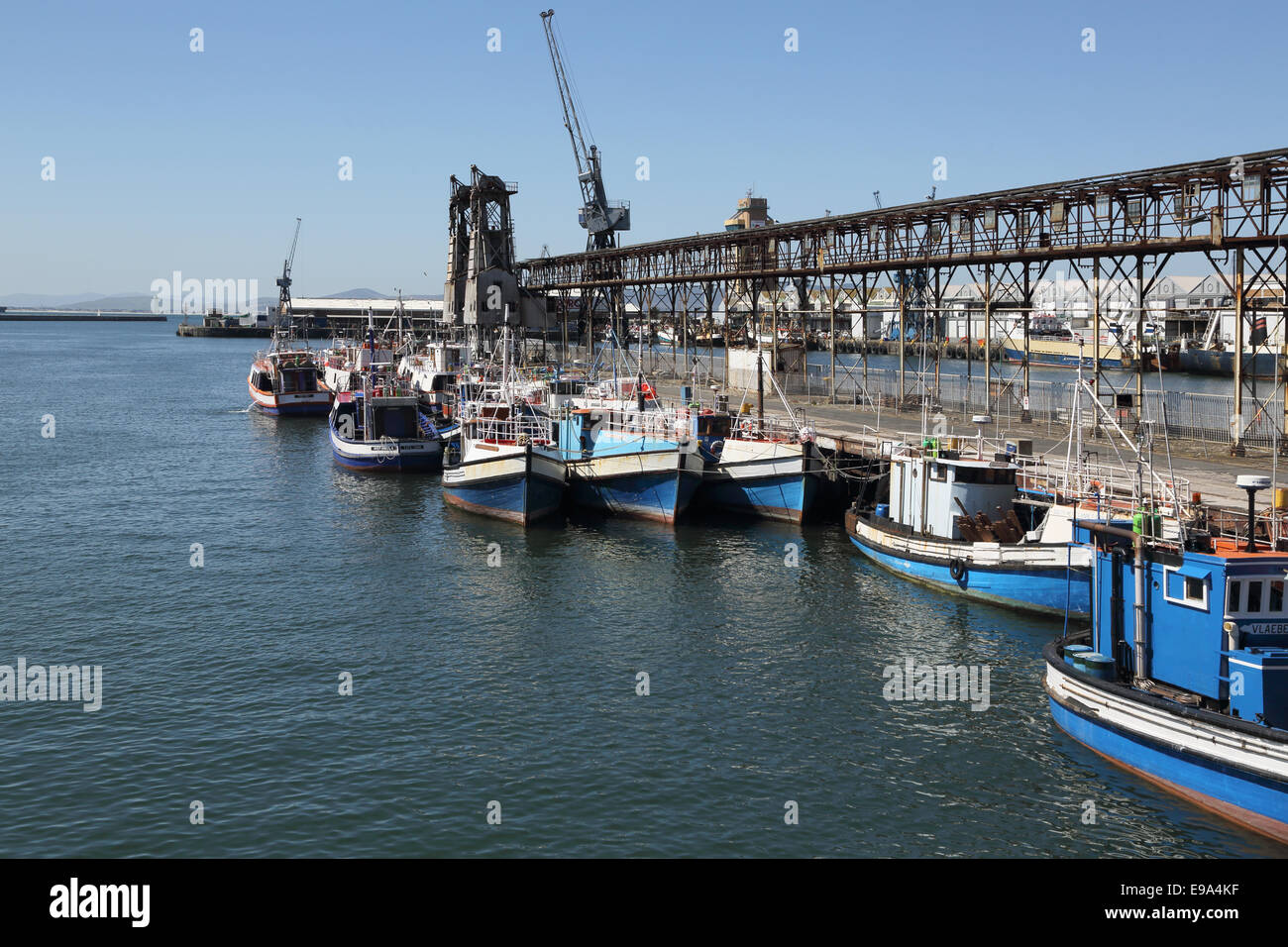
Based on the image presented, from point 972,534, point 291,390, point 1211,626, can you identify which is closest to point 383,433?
point 291,390

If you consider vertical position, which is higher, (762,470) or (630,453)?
(630,453)

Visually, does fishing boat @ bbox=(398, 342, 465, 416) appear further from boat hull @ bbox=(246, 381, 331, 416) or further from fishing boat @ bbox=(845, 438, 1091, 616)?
fishing boat @ bbox=(845, 438, 1091, 616)

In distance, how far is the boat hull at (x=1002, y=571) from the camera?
34.4 metres

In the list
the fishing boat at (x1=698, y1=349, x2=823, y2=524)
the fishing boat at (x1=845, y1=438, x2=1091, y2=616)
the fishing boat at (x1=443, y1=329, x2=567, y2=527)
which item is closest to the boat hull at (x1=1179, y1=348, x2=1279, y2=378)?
the fishing boat at (x1=698, y1=349, x2=823, y2=524)

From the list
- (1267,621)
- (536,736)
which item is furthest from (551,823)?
(1267,621)

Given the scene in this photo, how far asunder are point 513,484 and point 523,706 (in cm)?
2469

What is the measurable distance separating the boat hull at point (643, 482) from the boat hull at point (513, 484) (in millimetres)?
Answer: 1864

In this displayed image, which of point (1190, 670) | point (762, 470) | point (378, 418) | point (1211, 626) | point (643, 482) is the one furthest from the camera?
point (378, 418)

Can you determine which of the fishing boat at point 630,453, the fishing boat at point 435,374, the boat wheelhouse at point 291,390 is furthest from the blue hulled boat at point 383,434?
the boat wheelhouse at point 291,390

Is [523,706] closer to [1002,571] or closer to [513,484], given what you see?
[1002,571]

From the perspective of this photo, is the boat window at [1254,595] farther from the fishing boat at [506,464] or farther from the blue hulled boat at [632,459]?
the fishing boat at [506,464]

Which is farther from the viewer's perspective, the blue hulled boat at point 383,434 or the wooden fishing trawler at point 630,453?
the blue hulled boat at point 383,434

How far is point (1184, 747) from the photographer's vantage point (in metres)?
22.3

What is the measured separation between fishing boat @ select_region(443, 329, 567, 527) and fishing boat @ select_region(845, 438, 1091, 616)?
15075 mm
